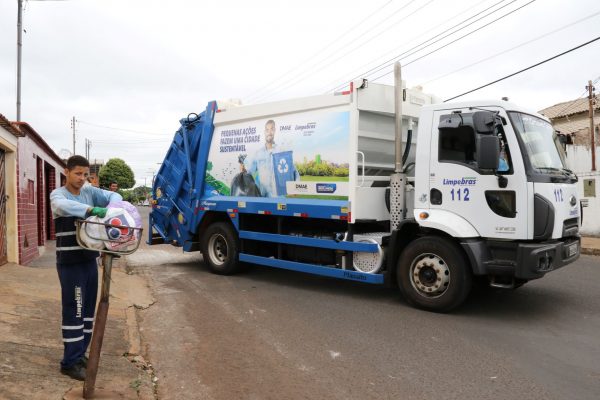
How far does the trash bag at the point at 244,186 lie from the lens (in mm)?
7754

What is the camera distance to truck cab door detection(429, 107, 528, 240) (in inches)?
200

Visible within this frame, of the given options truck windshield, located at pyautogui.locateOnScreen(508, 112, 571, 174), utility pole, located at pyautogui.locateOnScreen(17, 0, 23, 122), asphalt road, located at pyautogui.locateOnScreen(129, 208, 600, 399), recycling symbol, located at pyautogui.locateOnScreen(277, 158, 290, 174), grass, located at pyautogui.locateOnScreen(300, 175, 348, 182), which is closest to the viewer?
asphalt road, located at pyautogui.locateOnScreen(129, 208, 600, 399)

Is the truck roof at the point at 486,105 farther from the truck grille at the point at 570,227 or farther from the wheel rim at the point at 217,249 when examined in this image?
the wheel rim at the point at 217,249

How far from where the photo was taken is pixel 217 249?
8.52 m

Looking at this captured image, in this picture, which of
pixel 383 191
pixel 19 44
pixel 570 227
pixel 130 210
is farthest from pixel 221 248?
pixel 19 44

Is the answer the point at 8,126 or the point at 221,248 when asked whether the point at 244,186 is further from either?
the point at 8,126

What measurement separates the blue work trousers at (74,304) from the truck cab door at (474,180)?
3.85 metres

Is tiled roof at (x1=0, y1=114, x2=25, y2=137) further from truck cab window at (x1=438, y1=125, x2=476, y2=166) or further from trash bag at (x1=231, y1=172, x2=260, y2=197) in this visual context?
truck cab window at (x1=438, y1=125, x2=476, y2=166)

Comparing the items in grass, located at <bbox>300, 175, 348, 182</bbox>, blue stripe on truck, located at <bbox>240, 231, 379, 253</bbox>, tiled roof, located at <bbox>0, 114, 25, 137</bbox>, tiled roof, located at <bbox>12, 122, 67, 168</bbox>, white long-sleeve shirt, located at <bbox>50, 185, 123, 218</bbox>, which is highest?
tiled roof, located at <bbox>12, 122, 67, 168</bbox>

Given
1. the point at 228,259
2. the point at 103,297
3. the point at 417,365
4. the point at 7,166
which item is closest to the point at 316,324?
the point at 417,365

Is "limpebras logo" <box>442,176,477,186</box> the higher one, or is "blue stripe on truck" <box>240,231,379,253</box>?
"limpebras logo" <box>442,176,477,186</box>

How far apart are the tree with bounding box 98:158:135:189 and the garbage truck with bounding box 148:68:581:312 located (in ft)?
232

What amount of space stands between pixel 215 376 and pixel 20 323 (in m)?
2.11

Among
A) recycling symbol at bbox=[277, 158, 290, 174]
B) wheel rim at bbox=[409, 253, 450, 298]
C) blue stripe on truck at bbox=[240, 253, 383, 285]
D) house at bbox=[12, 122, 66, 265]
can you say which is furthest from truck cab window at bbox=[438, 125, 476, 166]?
house at bbox=[12, 122, 66, 265]
